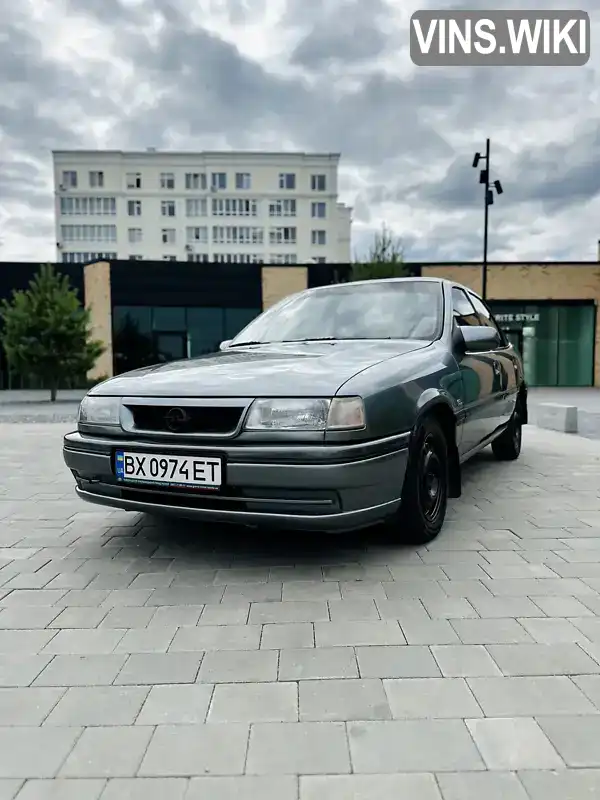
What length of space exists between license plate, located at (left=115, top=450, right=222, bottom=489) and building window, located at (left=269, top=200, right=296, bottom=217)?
6775cm

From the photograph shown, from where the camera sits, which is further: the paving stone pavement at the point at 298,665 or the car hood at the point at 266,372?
the car hood at the point at 266,372

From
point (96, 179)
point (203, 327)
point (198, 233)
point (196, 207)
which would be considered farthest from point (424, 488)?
point (96, 179)

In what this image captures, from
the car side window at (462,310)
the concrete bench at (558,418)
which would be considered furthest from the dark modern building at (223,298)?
the car side window at (462,310)

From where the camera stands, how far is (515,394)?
6.00 metres

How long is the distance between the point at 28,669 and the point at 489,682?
1.63 m

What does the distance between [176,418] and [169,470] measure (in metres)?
0.26

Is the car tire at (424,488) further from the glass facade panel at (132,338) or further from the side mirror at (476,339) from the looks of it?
the glass facade panel at (132,338)

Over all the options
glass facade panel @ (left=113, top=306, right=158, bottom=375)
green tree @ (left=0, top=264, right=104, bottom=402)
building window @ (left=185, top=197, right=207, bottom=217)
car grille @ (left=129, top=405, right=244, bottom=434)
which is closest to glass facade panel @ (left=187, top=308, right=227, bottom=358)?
glass facade panel @ (left=113, top=306, right=158, bottom=375)

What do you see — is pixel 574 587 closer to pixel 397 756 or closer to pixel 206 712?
pixel 397 756

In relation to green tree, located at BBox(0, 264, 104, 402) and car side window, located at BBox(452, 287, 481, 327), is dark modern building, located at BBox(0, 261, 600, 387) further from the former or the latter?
car side window, located at BBox(452, 287, 481, 327)

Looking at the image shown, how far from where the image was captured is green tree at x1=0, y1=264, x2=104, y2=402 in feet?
59.1

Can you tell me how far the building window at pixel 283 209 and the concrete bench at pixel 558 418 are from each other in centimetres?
6128

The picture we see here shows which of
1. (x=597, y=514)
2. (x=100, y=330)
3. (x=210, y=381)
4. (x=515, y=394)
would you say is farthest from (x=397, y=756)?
(x=100, y=330)

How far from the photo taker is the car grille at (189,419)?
9.81ft
